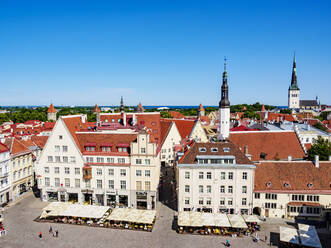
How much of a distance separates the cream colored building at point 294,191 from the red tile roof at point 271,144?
→ 13041 millimetres

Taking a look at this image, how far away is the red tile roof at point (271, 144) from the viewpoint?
223ft

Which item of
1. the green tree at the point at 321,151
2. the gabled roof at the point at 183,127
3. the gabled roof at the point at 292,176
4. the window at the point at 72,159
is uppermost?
the gabled roof at the point at 183,127

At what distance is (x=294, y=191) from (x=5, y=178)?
67737 mm

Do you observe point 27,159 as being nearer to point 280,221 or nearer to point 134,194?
point 134,194

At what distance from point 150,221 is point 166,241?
4.84 metres

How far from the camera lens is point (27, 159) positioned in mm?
70438

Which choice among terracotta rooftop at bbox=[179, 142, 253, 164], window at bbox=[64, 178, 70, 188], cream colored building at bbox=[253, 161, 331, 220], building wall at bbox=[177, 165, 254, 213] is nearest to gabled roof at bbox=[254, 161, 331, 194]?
cream colored building at bbox=[253, 161, 331, 220]

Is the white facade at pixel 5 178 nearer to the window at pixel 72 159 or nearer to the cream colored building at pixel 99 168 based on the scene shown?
the cream colored building at pixel 99 168

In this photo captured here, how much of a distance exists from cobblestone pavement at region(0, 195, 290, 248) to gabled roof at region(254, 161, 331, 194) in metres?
8.19

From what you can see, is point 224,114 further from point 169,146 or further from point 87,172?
point 87,172

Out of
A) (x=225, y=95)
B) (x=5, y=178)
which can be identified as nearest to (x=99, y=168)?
(x=5, y=178)

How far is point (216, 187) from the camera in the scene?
52.7 metres

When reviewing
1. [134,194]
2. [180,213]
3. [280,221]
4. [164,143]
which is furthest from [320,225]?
[164,143]

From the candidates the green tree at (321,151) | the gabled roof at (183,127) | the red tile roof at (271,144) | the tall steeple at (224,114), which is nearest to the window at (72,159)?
the red tile roof at (271,144)
